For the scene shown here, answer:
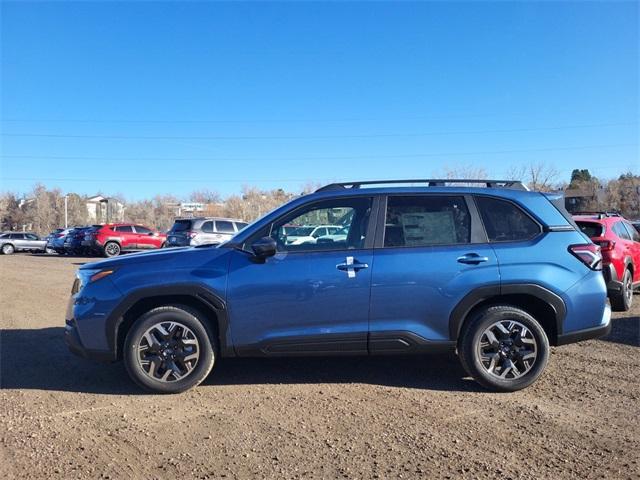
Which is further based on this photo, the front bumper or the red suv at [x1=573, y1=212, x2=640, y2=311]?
the red suv at [x1=573, y1=212, x2=640, y2=311]

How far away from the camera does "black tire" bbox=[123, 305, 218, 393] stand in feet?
15.2

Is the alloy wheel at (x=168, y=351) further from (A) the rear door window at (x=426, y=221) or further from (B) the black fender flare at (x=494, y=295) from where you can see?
(B) the black fender flare at (x=494, y=295)

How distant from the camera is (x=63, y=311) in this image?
888cm

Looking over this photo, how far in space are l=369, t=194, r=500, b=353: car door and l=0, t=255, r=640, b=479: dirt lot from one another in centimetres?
55

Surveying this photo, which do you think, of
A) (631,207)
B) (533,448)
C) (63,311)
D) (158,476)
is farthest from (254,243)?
(631,207)

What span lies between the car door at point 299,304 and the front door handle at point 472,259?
85 cm

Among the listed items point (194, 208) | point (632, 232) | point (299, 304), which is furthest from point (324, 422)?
point (194, 208)

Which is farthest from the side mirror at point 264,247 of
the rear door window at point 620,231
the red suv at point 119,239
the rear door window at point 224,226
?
the red suv at point 119,239

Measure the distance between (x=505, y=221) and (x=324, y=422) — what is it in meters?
2.57

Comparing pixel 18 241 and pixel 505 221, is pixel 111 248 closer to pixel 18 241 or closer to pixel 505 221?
pixel 18 241

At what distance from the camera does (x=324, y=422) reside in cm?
404

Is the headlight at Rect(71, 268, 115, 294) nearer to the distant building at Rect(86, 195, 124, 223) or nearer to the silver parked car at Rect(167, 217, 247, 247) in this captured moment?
the silver parked car at Rect(167, 217, 247, 247)

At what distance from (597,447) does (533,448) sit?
1.52 ft

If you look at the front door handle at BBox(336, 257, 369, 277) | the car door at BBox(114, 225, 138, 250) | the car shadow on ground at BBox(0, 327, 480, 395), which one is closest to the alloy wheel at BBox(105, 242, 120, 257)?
the car door at BBox(114, 225, 138, 250)
